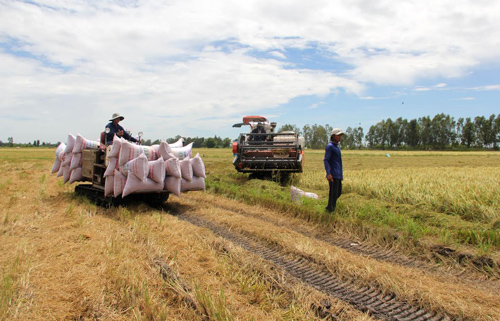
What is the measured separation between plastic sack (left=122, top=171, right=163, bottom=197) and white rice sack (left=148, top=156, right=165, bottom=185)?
0.11m

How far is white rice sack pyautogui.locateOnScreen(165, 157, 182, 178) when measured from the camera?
6891 millimetres

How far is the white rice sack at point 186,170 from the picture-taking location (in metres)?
7.24

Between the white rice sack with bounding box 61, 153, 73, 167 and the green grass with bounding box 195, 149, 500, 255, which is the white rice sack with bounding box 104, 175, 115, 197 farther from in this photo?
the green grass with bounding box 195, 149, 500, 255

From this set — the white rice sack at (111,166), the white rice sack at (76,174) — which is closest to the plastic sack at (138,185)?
the white rice sack at (111,166)

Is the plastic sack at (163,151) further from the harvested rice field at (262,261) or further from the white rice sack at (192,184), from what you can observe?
the harvested rice field at (262,261)

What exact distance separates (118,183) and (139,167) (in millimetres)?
576

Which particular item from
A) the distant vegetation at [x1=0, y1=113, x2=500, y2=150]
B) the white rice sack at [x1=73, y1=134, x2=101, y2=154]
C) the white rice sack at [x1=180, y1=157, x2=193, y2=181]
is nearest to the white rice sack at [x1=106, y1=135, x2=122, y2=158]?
the white rice sack at [x1=180, y1=157, x2=193, y2=181]

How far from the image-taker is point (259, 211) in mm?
7301

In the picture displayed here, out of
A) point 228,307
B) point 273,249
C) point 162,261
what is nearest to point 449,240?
point 273,249

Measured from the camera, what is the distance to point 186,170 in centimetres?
725

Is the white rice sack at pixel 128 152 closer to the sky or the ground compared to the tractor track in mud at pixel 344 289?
closer to the sky

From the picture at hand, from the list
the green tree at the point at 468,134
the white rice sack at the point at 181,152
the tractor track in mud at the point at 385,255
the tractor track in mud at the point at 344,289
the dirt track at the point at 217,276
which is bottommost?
the tractor track in mud at the point at 385,255

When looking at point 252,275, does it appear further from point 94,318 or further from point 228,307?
point 94,318

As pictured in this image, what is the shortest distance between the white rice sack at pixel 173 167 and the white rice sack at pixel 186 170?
27 cm
